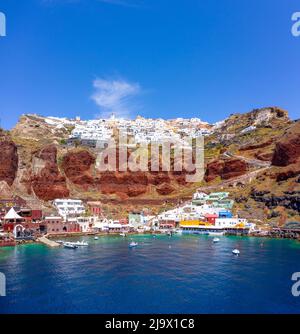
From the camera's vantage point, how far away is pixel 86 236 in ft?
265

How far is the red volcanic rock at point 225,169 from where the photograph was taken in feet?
361

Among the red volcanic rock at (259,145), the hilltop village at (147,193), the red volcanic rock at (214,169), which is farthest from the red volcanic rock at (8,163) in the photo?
the red volcanic rock at (259,145)

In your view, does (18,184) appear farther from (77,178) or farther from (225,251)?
(225,251)

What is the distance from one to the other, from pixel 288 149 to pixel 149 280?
72.1m

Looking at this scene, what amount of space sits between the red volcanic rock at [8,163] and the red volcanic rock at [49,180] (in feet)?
17.8

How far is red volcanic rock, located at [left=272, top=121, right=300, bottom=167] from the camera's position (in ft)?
321

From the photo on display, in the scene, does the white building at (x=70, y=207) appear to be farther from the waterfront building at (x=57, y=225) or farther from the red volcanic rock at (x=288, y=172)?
the red volcanic rock at (x=288, y=172)

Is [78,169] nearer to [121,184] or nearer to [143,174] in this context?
[121,184]

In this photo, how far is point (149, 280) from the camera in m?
38.9

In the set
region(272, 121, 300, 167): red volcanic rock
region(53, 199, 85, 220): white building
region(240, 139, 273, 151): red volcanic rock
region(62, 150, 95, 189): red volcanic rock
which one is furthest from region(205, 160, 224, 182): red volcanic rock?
region(53, 199, 85, 220): white building

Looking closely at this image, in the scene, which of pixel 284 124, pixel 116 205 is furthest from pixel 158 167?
pixel 284 124

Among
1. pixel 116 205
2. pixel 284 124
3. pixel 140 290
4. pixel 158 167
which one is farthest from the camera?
pixel 284 124

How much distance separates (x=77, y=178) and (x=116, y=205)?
14.1m

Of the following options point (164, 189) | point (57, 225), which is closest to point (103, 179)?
point (164, 189)
